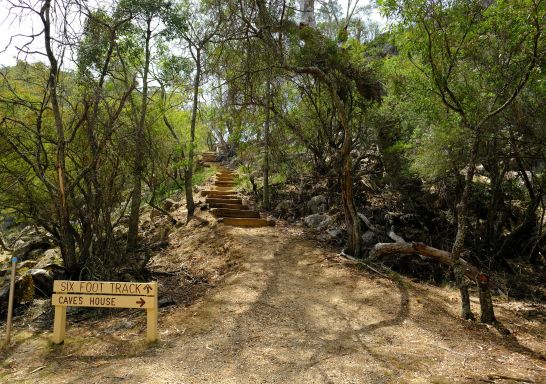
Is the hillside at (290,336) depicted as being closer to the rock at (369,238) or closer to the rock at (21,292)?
the rock at (21,292)

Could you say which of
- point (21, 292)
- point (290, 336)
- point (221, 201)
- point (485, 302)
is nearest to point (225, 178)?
point (221, 201)

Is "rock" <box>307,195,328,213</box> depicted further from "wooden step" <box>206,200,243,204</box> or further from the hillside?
the hillside

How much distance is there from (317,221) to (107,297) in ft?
23.3

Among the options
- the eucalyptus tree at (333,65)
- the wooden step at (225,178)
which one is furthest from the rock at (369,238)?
the wooden step at (225,178)

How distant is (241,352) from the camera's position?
14.8 feet

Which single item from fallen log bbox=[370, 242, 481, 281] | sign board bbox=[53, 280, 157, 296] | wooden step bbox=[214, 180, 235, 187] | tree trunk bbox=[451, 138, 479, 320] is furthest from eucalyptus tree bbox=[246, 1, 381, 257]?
wooden step bbox=[214, 180, 235, 187]

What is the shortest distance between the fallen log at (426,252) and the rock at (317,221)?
2.66 metres

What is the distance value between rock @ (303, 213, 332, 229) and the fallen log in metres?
2.66

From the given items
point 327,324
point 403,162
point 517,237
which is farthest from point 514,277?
point 327,324

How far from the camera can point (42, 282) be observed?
24.0 ft

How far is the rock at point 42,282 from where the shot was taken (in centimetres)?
722

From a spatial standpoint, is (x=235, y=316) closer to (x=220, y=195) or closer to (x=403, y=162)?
(x=403, y=162)

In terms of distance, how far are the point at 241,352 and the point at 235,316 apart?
111 centimetres

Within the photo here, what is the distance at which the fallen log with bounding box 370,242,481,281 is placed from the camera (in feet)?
19.0
